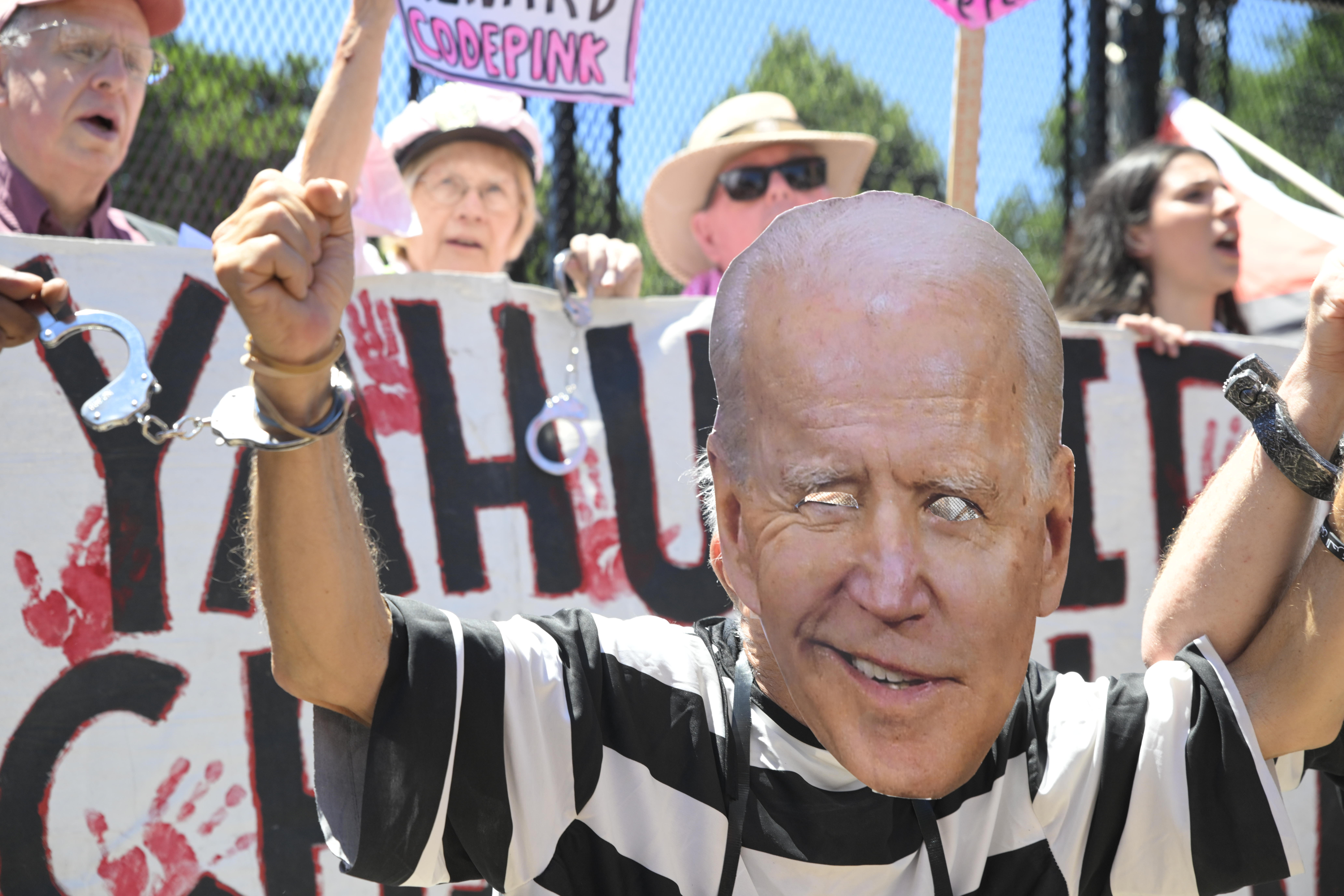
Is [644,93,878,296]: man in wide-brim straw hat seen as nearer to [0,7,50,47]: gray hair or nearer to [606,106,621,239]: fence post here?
[606,106,621,239]: fence post

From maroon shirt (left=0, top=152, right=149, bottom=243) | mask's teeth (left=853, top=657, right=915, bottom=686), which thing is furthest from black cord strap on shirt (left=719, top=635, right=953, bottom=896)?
maroon shirt (left=0, top=152, right=149, bottom=243)

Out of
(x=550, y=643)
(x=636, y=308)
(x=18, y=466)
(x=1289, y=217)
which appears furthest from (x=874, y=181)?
(x=550, y=643)

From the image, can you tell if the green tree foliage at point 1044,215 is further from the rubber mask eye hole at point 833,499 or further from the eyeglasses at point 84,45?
the rubber mask eye hole at point 833,499

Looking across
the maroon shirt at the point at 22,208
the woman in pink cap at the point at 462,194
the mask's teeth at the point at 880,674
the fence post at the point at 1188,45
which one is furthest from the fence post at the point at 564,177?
the mask's teeth at the point at 880,674

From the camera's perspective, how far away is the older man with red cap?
8.61 feet

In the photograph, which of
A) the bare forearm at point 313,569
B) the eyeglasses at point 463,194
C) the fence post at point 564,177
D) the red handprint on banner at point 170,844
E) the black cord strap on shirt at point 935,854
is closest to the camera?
the bare forearm at point 313,569

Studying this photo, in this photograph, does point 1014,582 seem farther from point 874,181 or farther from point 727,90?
point 874,181

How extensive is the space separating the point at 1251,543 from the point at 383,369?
181 centimetres

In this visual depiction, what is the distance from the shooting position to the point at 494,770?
1503mm

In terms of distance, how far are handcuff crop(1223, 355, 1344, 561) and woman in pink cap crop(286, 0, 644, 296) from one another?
62.2 inches

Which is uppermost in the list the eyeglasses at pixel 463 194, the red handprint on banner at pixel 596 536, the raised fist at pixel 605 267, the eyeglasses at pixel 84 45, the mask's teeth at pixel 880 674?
the eyeglasses at pixel 84 45

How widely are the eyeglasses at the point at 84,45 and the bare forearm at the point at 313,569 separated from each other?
1.75 meters

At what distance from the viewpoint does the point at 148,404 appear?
159 centimetres

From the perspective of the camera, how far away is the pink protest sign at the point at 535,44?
3.18 metres
